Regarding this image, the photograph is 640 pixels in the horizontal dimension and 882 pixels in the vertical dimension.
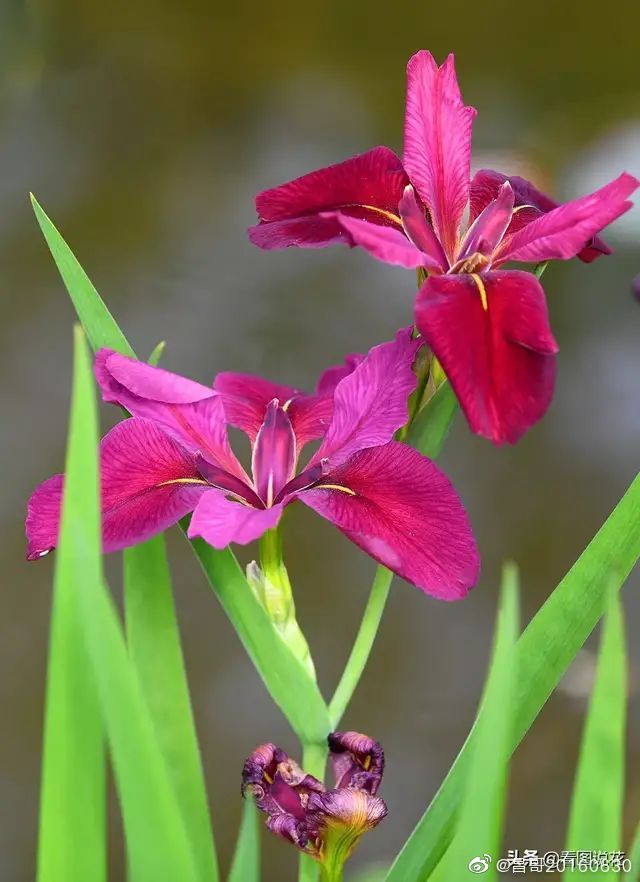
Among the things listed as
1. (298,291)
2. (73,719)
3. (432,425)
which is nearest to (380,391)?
(432,425)

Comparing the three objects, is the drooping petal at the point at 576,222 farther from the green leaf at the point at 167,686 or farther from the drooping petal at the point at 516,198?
the green leaf at the point at 167,686

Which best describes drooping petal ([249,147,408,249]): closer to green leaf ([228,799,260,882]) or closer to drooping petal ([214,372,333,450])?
drooping petal ([214,372,333,450])

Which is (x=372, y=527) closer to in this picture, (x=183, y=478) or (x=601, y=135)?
(x=183, y=478)

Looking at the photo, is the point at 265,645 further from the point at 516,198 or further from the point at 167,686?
the point at 516,198

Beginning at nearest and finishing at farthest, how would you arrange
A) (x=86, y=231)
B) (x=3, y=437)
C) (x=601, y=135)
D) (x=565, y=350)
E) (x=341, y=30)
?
(x=3, y=437), (x=565, y=350), (x=86, y=231), (x=601, y=135), (x=341, y=30)

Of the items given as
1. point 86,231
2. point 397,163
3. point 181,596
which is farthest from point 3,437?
point 397,163

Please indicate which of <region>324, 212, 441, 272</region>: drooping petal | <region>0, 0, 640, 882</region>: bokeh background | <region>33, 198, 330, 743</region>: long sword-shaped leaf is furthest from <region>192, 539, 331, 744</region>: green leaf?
<region>0, 0, 640, 882</region>: bokeh background
